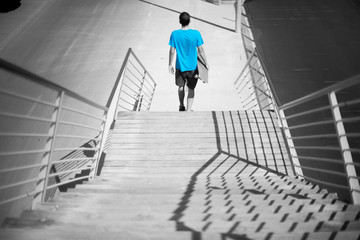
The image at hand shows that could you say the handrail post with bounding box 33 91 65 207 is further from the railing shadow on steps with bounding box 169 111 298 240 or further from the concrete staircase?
the railing shadow on steps with bounding box 169 111 298 240

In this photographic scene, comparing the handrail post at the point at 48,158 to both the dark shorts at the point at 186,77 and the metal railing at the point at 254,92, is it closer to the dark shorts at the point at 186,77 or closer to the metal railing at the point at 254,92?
the dark shorts at the point at 186,77

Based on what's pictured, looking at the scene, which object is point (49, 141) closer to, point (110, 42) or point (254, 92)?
point (254, 92)

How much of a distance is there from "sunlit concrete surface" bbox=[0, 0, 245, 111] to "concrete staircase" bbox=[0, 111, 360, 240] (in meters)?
1.91

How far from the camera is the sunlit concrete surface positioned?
6.20 m

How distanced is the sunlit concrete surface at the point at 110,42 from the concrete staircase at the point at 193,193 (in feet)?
6.25

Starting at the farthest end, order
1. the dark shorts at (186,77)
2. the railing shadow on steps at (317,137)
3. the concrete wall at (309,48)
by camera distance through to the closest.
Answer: the concrete wall at (309,48), the dark shorts at (186,77), the railing shadow on steps at (317,137)

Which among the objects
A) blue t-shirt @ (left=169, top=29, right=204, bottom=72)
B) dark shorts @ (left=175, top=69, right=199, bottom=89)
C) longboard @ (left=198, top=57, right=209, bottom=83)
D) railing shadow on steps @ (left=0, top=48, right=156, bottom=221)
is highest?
blue t-shirt @ (left=169, top=29, right=204, bottom=72)

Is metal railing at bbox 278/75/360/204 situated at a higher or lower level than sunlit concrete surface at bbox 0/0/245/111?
higher

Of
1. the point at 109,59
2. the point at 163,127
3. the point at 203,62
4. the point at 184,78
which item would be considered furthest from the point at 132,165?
the point at 109,59

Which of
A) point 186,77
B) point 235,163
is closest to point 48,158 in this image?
point 235,163

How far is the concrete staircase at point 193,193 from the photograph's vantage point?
1.42 meters

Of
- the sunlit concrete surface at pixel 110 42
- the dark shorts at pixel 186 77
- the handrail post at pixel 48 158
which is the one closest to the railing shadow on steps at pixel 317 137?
the dark shorts at pixel 186 77

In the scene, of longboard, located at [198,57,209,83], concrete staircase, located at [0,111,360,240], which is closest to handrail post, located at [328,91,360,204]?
concrete staircase, located at [0,111,360,240]

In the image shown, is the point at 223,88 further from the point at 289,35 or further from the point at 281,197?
the point at 281,197
